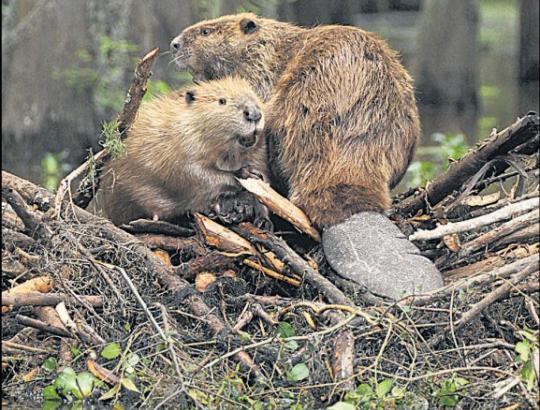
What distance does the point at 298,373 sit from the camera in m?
4.02

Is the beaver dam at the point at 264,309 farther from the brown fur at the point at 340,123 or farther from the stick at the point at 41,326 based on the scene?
the brown fur at the point at 340,123

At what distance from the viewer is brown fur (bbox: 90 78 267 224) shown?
4785 millimetres

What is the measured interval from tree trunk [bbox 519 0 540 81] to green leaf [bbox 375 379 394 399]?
607 centimetres

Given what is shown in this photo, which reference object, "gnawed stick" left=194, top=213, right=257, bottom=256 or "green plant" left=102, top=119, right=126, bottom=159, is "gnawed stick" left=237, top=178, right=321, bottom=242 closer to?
"gnawed stick" left=194, top=213, right=257, bottom=256

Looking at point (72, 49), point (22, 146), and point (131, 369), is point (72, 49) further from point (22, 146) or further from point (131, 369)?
point (131, 369)

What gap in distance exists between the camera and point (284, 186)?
5.02 m

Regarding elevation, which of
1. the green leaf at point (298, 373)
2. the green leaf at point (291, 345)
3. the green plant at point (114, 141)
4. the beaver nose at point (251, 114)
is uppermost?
the beaver nose at point (251, 114)

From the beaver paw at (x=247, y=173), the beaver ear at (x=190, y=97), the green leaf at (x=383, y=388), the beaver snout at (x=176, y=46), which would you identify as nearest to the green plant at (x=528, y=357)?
the green leaf at (x=383, y=388)

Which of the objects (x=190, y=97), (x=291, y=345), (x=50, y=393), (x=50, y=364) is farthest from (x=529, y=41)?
(x=50, y=393)

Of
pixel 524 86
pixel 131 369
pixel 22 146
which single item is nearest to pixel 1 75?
pixel 22 146

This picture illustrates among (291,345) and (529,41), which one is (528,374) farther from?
(529,41)

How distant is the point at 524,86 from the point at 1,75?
13.1 feet

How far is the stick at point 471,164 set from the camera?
4.51 meters

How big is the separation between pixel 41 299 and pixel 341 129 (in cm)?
135
